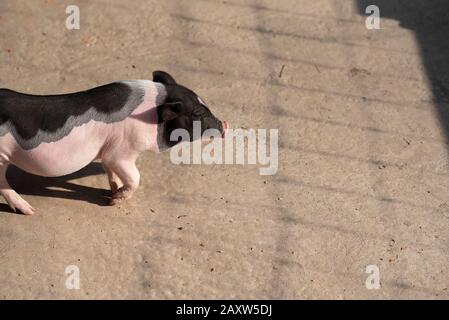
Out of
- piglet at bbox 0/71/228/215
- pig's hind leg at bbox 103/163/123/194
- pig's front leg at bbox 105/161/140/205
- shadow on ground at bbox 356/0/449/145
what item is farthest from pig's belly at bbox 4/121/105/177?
shadow on ground at bbox 356/0/449/145

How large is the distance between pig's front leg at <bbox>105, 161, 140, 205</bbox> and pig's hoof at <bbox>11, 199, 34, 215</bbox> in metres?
0.41

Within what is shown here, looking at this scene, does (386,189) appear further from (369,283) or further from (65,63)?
(65,63)

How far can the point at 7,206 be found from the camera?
381 centimetres

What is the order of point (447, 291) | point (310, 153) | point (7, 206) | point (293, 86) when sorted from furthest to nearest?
point (293, 86)
point (310, 153)
point (7, 206)
point (447, 291)

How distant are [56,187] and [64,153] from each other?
484 mm

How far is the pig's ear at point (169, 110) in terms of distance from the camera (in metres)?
3.51

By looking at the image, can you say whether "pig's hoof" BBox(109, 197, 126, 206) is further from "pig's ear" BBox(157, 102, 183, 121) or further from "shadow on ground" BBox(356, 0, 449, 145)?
"shadow on ground" BBox(356, 0, 449, 145)

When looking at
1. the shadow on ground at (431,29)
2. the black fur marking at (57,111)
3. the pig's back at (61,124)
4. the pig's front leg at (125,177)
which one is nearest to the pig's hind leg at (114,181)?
the pig's front leg at (125,177)

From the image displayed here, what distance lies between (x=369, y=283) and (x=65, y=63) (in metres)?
2.32

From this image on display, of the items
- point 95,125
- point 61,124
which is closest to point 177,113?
point 95,125

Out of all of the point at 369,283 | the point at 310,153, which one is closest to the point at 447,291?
the point at 369,283

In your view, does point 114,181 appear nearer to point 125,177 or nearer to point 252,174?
point 125,177

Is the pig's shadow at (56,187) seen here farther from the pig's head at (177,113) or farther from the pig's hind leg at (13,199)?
the pig's head at (177,113)

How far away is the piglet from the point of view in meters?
3.43
